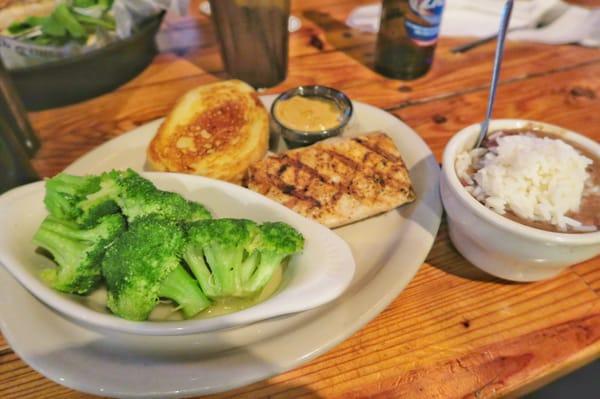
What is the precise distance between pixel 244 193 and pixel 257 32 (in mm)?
969

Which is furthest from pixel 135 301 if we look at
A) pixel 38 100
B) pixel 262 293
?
pixel 38 100

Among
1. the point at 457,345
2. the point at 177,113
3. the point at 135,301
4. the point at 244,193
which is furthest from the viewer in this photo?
the point at 177,113

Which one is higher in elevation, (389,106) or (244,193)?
(244,193)

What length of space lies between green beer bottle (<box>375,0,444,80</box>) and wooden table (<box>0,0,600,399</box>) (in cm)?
7

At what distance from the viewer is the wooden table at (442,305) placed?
40.1 inches

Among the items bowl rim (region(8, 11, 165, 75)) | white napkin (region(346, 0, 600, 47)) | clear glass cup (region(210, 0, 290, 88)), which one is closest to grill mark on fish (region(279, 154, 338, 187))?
clear glass cup (region(210, 0, 290, 88))

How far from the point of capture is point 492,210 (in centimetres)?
105

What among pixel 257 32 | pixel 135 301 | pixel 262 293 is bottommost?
pixel 262 293

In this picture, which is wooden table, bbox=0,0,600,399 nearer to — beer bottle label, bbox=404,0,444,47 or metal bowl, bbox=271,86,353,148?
beer bottle label, bbox=404,0,444,47

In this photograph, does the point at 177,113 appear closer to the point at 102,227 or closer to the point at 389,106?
the point at 102,227

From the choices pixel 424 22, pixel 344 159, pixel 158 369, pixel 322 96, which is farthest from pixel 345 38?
pixel 158 369

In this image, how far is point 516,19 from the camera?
2.37m

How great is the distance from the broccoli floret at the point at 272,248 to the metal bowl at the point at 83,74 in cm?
122

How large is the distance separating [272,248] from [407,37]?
1.31 m
